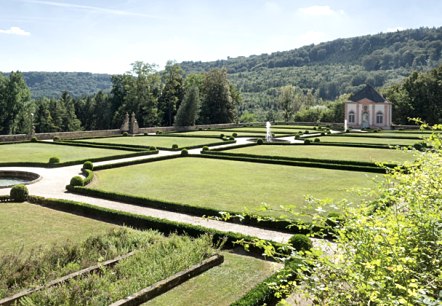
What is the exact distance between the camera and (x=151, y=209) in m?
17.1

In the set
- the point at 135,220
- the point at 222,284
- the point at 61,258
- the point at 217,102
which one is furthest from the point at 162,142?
the point at 222,284

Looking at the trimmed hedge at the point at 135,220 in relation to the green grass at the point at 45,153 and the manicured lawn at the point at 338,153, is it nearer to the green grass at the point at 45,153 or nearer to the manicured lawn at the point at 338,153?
the green grass at the point at 45,153

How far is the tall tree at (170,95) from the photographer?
71.8 metres

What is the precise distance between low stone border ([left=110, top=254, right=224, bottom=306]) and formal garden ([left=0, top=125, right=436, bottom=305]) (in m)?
0.03

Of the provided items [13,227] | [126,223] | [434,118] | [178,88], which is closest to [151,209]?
[126,223]

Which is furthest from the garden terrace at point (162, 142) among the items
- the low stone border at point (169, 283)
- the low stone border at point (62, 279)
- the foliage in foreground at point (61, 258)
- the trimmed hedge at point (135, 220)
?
the low stone border at point (169, 283)

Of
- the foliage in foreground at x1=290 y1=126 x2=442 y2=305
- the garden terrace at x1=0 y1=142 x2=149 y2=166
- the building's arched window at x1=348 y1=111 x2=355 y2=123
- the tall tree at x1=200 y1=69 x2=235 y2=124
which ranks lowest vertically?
the garden terrace at x1=0 y1=142 x2=149 y2=166

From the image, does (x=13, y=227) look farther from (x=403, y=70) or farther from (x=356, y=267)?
(x=403, y=70)

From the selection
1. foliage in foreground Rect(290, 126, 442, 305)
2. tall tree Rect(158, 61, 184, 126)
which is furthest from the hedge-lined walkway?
tall tree Rect(158, 61, 184, 126)

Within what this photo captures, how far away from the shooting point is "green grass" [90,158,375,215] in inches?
704

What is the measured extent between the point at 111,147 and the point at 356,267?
114ft

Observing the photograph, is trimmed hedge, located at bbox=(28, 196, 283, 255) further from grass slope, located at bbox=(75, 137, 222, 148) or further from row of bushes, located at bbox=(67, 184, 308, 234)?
grass slope, located at bbox=(75, 137, 222, 148)

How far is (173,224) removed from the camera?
46.3ft

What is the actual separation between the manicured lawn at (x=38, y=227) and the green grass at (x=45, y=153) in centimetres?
1278
